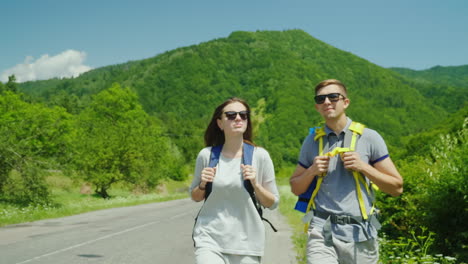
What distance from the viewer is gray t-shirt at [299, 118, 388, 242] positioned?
11.0ft

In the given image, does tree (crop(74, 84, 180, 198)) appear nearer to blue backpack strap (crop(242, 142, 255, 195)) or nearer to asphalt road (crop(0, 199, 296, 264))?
asphalt road (crop(0, 199, 296, 264))

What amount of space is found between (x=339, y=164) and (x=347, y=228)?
46cm

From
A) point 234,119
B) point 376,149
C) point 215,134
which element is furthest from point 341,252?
point 215,134

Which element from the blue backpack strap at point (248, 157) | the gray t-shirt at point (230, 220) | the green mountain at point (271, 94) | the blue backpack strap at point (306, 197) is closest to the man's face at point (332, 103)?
the blue backpack strap at point (306, 197)

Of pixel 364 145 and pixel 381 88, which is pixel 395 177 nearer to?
pixel 364 145

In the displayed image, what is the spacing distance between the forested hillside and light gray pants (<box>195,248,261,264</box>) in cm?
147

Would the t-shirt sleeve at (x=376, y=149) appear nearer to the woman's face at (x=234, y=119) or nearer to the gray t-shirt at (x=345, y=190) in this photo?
the gray t-shirt at (x=345, y=190)

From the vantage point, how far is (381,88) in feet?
580

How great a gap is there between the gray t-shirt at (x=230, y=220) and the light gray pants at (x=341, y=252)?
1.43 feet

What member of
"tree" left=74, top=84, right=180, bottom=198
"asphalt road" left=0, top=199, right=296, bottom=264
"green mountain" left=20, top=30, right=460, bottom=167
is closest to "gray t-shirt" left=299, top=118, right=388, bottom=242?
"asphalt road" left=0, top=199, right=296, bottom=264

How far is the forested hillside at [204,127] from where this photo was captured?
7891mm

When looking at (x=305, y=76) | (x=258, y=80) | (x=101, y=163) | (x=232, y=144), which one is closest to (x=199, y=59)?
(x=258, y=80)

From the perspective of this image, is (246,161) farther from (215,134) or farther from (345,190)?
(345,190)

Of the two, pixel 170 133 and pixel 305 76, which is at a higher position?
pixel 305 76
